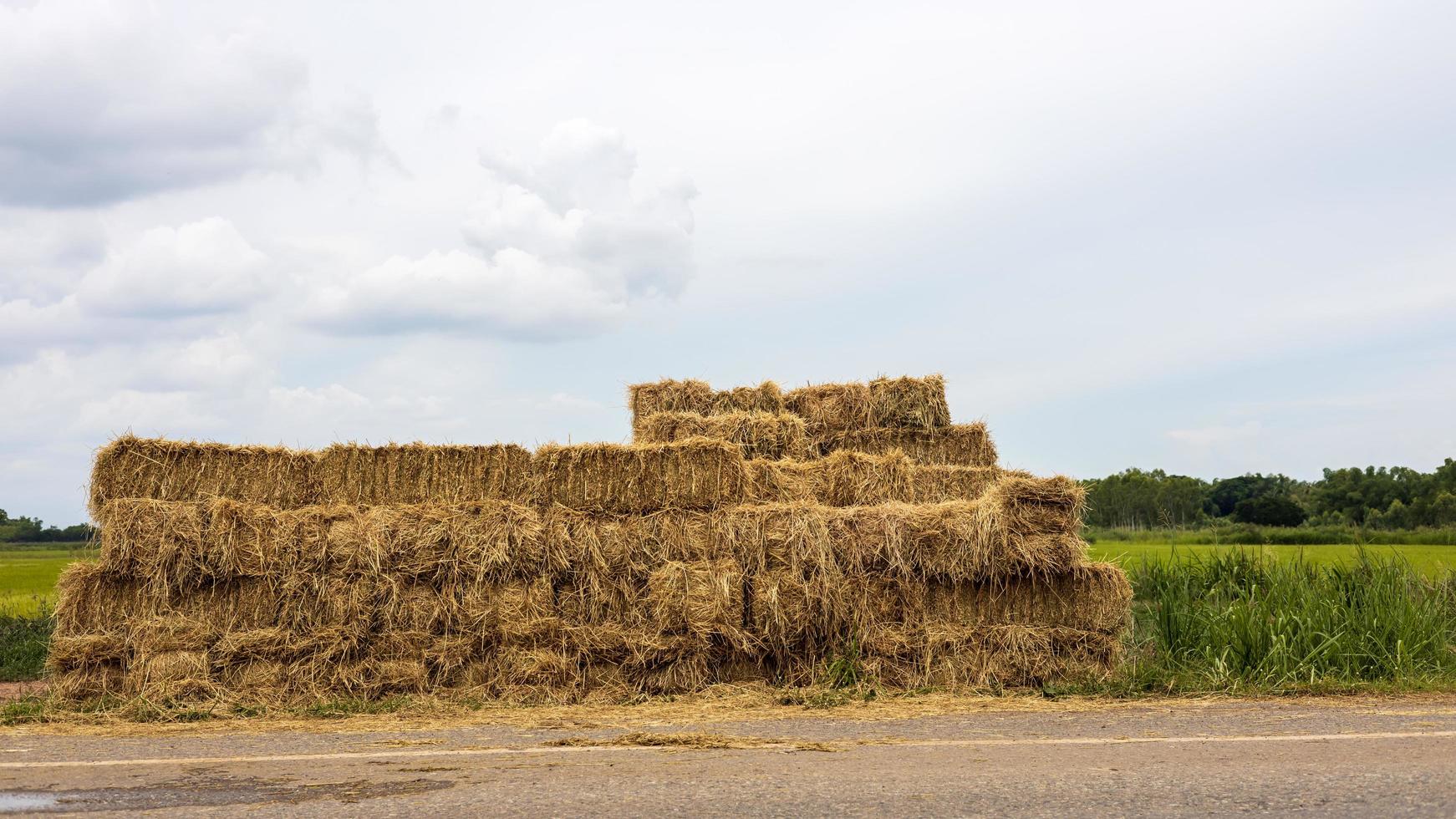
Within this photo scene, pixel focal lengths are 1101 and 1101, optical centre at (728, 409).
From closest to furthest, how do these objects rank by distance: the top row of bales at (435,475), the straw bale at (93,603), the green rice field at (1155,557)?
1. the straw bale at (93,603)
2. the top row of bales at (435,475)
3. the green rice field at (1155,557)

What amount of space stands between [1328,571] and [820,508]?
6.18 m

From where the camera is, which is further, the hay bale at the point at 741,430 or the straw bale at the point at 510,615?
the hay bale at the point at 741,430

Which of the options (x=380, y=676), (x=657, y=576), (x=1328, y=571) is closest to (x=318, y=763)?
(x=380, y=676)

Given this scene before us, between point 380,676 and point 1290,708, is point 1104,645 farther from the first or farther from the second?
point 380,676

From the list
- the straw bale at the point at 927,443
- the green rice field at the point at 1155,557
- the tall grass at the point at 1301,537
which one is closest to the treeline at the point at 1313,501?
the tall grass at the point at 1301,537

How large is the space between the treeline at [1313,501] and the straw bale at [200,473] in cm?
4211

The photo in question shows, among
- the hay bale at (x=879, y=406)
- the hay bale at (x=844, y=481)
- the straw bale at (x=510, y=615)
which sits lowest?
the straw bale at (x=510, y=615)

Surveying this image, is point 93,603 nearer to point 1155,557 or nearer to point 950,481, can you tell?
point 950,481

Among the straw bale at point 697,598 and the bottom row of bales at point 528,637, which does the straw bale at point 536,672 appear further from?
the straw bale at point 697,598

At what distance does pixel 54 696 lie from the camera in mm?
10203

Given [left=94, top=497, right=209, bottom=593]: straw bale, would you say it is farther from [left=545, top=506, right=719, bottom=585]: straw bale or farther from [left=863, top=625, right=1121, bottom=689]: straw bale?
[left=863, top=625, right=1121, bottom=689]: straw bale

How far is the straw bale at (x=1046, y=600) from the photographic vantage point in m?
10.7

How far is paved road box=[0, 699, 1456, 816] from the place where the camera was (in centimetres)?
559

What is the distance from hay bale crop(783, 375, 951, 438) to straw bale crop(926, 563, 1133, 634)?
390cm
